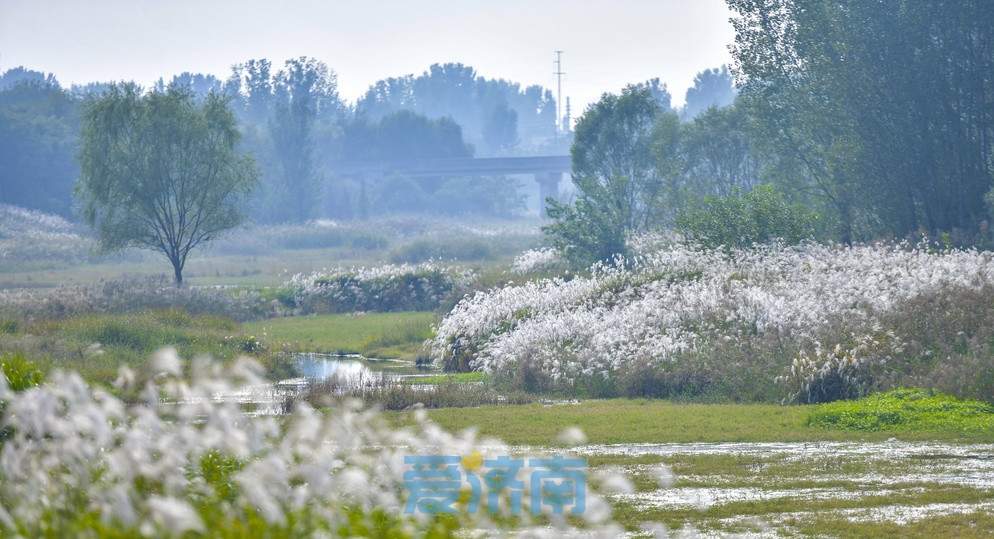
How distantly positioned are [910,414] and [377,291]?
3514 cm

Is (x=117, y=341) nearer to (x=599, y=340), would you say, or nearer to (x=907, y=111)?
(x=599, y=340)

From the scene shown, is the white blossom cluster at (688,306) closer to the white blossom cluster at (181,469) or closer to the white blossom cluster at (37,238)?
the white blossom cluster at (181,469)

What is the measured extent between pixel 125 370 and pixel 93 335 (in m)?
28.0

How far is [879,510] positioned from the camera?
13.6m

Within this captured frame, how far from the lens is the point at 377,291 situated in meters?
53.8

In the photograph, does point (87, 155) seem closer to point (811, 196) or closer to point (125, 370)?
point (811, 196)

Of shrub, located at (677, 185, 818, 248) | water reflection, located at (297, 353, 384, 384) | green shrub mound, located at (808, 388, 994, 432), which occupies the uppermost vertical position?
shrub, located at (677, 185, 818, 248)

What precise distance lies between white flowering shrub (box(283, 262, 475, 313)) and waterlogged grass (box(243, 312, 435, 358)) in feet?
6.46

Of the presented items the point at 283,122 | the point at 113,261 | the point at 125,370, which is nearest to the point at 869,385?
the point at 125,370

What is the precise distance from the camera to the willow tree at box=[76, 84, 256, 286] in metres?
53.8

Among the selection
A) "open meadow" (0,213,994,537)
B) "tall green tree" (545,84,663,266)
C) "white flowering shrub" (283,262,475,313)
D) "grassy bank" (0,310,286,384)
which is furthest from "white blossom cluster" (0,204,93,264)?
"open meadow" (0,213,994,537)

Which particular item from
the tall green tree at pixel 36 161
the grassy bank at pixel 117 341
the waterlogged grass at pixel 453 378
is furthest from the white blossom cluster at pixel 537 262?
the tall green tree at pixel 36 161

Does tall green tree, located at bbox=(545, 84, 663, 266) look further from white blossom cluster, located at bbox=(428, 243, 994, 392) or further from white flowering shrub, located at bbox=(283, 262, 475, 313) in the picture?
white blossom cluster, located at bbox=(428, 243, 994, 392)

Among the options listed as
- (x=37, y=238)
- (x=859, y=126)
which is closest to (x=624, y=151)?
(x=859, y=126)
